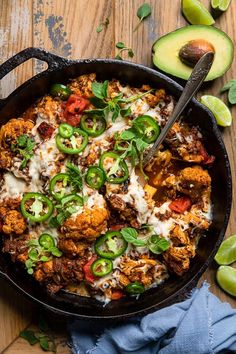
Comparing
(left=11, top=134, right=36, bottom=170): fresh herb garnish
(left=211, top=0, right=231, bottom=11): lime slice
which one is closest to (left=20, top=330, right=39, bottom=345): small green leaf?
(left=11, top=134, right=36, bottom=170): fresh herb garnish

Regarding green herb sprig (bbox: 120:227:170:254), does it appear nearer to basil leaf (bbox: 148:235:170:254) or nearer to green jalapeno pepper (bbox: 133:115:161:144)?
basil leaf (bbox: 148:235:170:254)

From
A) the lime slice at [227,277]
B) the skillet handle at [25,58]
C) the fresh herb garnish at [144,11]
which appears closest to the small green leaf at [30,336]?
the lime slice at [227,277]

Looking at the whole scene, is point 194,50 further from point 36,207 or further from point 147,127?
point 36,207

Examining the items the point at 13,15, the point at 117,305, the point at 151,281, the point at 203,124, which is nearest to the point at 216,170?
the point at 203,124

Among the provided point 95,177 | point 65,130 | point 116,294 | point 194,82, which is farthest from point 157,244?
point 194,82

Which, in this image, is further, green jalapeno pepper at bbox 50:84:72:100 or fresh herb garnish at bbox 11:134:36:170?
green jalapeno pepper at bbox 50:84:72:100

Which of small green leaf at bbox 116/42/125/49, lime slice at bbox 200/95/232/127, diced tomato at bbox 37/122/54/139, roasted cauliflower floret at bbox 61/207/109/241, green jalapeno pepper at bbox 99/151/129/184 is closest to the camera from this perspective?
roasted cauliflower floret at bbox 61/207/109/241

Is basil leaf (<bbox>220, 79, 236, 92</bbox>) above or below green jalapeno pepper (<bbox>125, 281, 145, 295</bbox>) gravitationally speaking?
above
